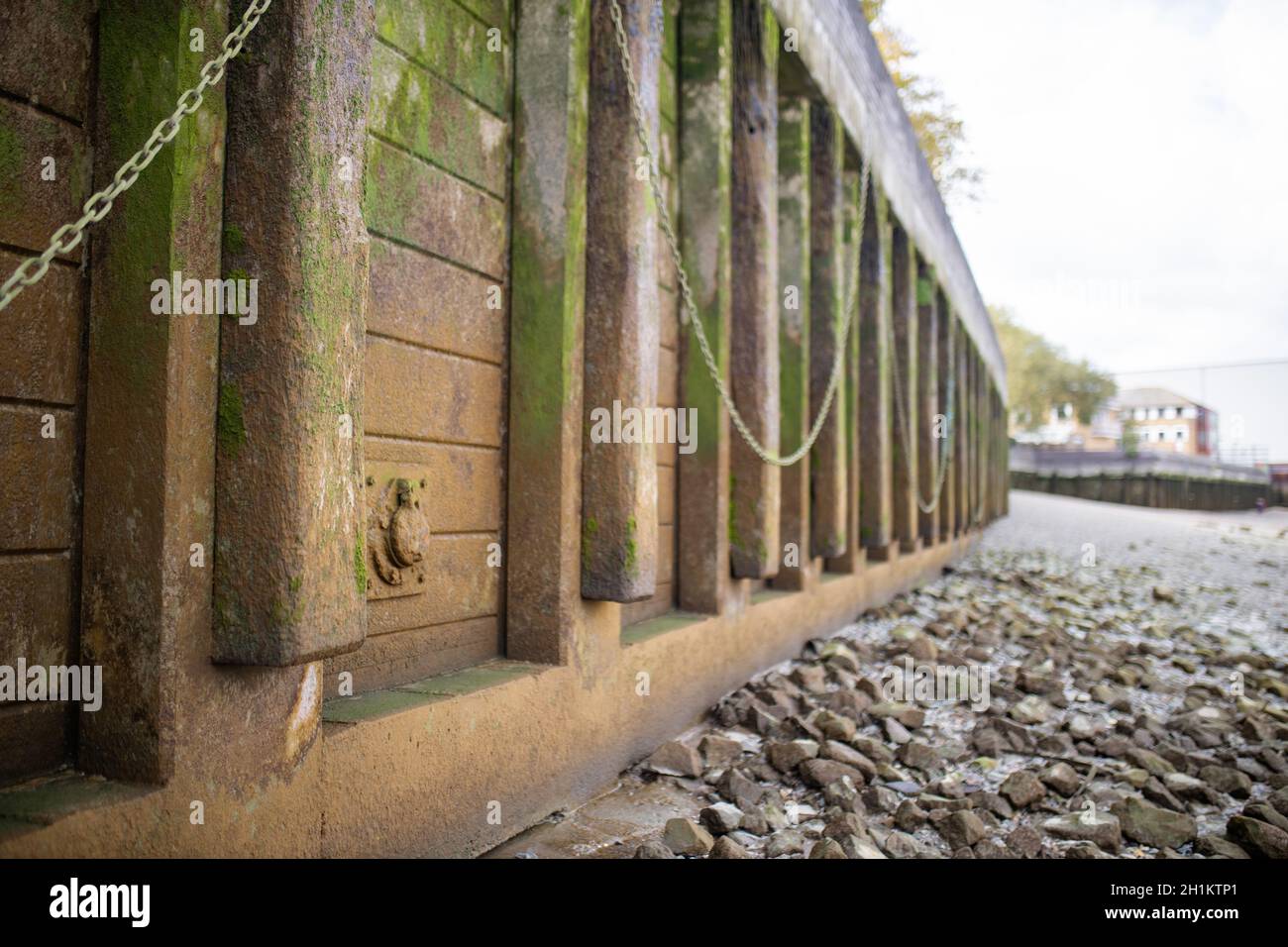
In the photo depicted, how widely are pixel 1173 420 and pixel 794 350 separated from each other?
85.3m

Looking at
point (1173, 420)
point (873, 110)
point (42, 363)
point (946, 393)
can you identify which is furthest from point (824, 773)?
point (1173, 420)

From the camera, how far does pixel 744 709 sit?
436cm

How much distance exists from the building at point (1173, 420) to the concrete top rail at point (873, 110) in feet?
235

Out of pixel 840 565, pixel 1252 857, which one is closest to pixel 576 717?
pixel 1252 857

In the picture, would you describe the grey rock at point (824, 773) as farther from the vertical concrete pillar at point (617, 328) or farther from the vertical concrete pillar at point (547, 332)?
the vertical concrete pillar at point (547, 332)

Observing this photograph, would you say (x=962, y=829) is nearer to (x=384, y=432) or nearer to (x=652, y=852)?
(x=652, y=852)

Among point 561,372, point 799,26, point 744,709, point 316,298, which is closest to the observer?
point 316,298

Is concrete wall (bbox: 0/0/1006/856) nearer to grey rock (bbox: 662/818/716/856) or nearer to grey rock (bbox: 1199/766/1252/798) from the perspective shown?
grey rock (bbox: 662/818/716/856)

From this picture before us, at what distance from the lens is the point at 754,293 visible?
5.12m

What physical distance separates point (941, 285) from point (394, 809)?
34.7 feet

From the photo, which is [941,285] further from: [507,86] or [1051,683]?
[507,86]

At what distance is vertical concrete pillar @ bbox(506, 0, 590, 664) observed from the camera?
10.8 feet

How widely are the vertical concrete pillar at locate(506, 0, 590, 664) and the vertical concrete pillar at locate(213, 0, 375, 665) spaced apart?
123cm

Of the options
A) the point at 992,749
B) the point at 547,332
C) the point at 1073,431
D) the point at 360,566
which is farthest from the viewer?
the point at 1073,431
